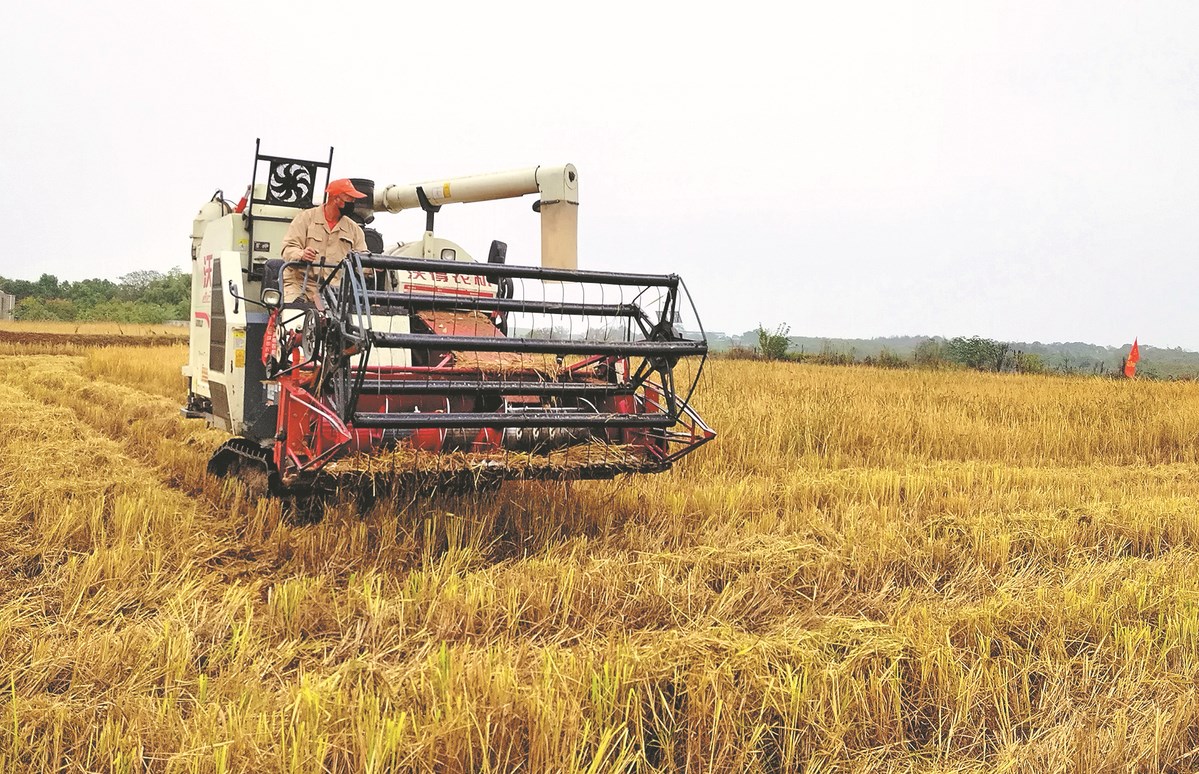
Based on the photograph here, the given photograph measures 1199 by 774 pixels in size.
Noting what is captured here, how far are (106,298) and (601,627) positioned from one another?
236 feet

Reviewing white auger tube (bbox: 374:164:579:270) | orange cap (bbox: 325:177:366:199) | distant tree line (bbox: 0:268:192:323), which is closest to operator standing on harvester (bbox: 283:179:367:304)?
orange cap (bbox: 325:177:366:199)

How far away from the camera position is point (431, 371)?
4.89m

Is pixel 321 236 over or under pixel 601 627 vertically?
over

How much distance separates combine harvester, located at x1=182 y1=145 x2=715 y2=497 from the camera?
4.27 m

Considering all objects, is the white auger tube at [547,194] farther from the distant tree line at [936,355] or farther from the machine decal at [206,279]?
the distant tree line at [936,355]

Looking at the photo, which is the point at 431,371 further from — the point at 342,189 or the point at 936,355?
the point at 936,355

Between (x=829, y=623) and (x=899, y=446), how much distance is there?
18.5 feet

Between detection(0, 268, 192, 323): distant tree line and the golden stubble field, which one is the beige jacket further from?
detection(0, 268, 192, 323): distant tree line

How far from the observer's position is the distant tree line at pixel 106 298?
54.2m

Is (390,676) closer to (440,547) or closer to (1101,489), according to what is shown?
(440,547)

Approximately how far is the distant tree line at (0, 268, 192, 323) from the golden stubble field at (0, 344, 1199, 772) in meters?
51.9

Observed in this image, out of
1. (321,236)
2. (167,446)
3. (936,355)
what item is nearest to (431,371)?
(321,236)

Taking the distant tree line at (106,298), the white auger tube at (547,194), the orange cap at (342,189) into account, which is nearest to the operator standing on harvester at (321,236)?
the orange cap at (342,189)

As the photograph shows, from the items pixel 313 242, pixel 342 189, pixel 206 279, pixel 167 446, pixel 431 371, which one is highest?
pixel 342 189
